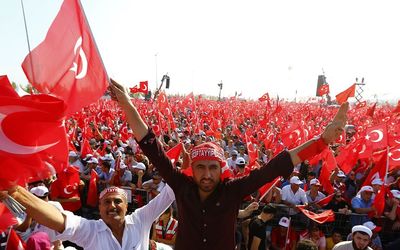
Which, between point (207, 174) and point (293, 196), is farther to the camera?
point (293, 196)

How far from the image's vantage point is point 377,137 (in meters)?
7.91

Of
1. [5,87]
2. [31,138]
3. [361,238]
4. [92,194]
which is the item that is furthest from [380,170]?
[5,87]

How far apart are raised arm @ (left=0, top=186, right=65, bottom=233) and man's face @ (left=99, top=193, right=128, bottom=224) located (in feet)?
1.91

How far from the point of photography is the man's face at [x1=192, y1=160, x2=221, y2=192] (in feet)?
8.24

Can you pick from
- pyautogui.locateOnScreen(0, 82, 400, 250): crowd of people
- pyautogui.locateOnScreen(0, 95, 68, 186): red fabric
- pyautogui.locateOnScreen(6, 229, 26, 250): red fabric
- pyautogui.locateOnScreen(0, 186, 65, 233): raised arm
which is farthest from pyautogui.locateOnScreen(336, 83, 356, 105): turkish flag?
pyautogui.locateOnScreen(0, 186, 65, 233): raised arm

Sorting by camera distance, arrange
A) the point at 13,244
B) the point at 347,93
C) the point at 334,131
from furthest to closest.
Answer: the point at 347,93 → the point at 13,244 → the point at 334,131

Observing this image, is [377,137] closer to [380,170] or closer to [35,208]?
[380,170]

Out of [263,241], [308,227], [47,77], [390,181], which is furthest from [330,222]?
[47,77]

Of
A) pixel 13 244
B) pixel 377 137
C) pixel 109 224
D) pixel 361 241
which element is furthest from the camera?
pixel 377 137

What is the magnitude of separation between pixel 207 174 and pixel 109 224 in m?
0.88

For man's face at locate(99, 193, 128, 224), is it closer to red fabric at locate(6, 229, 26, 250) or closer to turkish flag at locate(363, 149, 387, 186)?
red fabric at locate(6, 229, 26, 250)

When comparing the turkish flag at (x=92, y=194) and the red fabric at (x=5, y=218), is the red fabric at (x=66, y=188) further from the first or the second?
the red fabric at (x=5, y=218)

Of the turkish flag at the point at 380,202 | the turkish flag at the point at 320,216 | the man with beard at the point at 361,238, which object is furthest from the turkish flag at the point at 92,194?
the turkish flag at the point at 380,202

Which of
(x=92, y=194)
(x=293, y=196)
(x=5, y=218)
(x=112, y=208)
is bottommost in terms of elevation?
(x=92, y=194)
